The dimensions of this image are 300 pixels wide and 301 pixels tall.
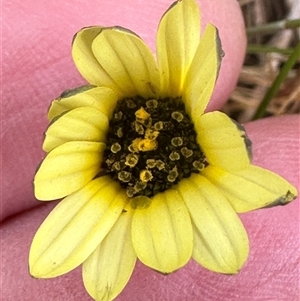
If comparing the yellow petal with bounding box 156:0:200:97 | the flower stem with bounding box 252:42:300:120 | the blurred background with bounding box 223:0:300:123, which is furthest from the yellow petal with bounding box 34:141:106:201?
the blurred background with bounding box 223:0:300:123

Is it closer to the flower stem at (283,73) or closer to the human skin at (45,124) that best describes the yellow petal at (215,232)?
the human skin at (45,124)

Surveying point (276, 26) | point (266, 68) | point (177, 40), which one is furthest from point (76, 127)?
point (266, 68)

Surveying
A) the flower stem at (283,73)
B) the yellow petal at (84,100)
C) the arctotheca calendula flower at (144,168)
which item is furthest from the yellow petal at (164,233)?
the flower stem at (283,73)

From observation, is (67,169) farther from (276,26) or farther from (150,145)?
(276,26)

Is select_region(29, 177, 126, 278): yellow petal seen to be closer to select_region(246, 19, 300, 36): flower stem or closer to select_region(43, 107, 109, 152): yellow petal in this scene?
select_region(43, 107, 109, 152): yellow petal

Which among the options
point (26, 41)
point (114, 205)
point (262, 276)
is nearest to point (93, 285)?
point (114, 205)

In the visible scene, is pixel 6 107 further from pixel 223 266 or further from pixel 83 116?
pixel 223 266
